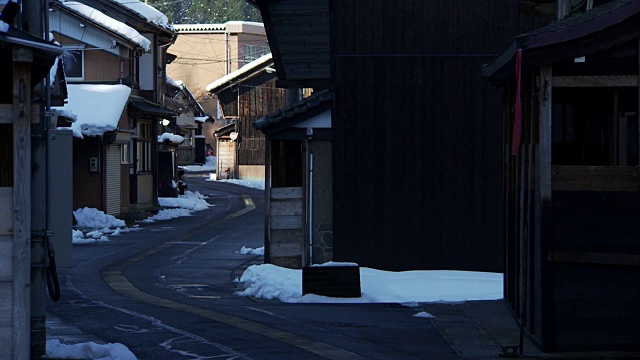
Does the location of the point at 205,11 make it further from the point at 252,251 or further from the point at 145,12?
the point at 252,251

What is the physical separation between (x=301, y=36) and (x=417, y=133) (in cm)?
491

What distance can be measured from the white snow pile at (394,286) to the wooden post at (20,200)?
7649 millimetres

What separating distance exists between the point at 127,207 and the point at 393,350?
26.8 m

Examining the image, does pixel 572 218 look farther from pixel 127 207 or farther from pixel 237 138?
pixel 237 138

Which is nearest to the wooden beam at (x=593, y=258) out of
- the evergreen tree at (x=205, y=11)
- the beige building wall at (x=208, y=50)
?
the beige building wall at (x=208, y=50)

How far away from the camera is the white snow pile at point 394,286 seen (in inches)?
682

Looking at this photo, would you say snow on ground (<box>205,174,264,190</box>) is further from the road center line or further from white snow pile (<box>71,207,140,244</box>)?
the road center line

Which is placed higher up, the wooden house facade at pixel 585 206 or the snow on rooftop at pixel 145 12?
the snow on rooftop at pixel 145 12

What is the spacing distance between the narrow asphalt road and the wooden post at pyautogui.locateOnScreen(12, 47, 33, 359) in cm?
215

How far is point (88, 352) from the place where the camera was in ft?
36.4

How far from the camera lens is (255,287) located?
60.3ft

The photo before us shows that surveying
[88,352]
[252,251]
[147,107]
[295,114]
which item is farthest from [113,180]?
[88,352]

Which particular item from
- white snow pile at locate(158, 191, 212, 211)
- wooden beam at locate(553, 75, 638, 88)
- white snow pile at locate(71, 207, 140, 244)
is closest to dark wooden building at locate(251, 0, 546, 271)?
wooden beam at locate(553, 75, 638, 88)

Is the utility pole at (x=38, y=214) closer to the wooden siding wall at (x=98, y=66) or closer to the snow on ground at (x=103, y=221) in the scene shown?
the snow on ground at (x=103, y=221)
